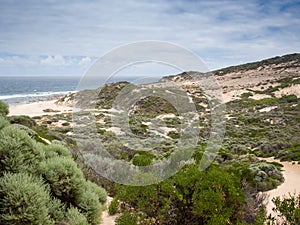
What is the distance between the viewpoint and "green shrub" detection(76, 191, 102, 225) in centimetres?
471

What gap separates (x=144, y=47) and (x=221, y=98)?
142 feet

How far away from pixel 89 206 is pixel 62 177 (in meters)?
0.81

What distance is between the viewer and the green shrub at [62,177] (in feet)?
13.7

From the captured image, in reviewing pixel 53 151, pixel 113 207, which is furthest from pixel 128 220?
pixel 53 151

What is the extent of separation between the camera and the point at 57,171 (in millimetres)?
4297

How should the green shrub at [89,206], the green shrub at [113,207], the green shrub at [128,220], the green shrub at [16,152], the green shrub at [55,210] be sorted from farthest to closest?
the green shrub at [113,207], the green shrub at [89,206], the green shrub at [128,220], the green shrub at [55,210], the green shrub at [16,152]

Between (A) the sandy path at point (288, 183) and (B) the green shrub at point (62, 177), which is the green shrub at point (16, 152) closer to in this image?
(B) the green shrub at point (62, 177)

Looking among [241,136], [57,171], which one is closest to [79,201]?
[57,171]

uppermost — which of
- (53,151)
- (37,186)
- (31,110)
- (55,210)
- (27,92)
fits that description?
(27,92)

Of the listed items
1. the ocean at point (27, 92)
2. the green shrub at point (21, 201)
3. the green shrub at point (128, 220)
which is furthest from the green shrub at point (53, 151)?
the ocean at point (27, 92)

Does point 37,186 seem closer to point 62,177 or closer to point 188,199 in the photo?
point 62,177

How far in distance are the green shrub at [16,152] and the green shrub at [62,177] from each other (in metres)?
0.19

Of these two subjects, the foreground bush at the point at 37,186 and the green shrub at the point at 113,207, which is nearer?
the foreground bush at the point at 37,186

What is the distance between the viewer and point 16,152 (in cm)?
392
